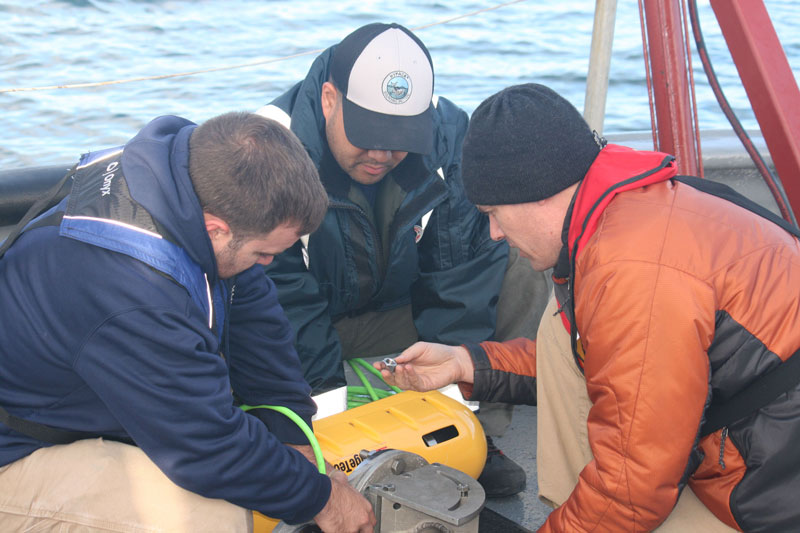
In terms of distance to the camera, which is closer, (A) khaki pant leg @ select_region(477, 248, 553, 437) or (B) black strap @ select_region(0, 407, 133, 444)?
(B) black strap @ select_region(0, 407, 133, 444)

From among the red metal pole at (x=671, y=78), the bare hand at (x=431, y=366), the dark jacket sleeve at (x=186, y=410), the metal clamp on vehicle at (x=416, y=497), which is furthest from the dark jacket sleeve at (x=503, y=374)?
the red metal pole at (x=671, y=78)

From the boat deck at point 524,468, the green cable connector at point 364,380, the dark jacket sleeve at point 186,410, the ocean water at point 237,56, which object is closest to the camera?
the dark jacket sleeve at point 186,410

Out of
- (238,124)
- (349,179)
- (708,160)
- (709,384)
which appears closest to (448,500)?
(709,384)

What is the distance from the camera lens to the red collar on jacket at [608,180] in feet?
5.59

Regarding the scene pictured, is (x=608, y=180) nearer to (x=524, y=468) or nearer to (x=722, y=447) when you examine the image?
(x=722, y=447)

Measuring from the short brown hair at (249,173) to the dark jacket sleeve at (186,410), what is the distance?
0.69ft

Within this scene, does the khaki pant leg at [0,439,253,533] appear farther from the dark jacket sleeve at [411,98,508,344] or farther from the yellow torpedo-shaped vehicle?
the dark jacket sleeve at [411,98,508,344]

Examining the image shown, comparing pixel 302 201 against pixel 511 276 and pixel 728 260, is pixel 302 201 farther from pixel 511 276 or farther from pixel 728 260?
pixel 511 276

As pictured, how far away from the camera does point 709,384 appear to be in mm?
1686

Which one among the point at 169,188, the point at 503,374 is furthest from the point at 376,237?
the point at 169,188

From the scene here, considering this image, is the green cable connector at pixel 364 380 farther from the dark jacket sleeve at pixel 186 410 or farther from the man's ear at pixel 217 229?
the man's ear at pixel 217 229

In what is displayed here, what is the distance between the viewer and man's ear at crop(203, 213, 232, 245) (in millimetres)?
1704

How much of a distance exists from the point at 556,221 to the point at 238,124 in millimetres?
755

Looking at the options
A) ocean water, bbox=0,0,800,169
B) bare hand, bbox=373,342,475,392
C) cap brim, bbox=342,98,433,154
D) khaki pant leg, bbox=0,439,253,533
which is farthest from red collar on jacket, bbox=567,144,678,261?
ocean water, bbox=0,0,800,169
